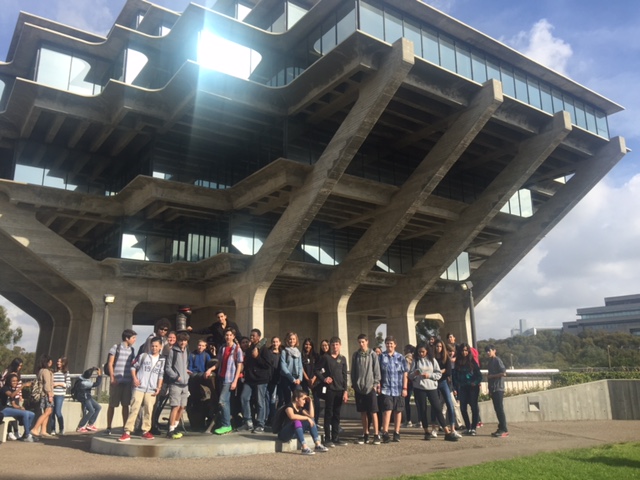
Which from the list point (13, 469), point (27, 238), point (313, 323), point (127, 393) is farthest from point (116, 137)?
point (13, 469)

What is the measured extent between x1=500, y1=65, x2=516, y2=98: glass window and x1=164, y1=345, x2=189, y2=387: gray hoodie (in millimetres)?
20534

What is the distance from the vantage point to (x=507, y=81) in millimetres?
24844

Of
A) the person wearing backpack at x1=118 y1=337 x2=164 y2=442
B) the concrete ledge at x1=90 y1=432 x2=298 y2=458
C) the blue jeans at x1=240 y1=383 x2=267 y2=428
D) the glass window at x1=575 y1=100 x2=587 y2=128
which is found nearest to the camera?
the concrete ledge at x1=90 y1=432 x2=298 y2=458

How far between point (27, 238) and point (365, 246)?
1566cm

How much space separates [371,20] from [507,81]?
8242 millimetres

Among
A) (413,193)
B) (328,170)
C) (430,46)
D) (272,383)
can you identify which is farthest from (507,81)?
(272,383)

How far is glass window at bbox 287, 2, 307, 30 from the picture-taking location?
24359 millimetres

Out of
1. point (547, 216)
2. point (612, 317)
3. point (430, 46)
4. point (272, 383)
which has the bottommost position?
point (272, 383)

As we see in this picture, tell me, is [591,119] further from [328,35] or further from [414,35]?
[328,35]

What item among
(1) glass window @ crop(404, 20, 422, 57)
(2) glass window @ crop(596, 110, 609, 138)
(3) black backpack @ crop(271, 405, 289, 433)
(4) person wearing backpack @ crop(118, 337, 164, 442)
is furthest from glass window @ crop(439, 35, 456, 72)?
(4) person wearing backpack @ crop(118, 337, 164, 442)

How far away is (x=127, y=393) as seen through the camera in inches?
383

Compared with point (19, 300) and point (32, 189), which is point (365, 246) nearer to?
point (32, 189)

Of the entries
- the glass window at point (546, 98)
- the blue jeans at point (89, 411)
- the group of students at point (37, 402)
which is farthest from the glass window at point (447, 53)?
the group of students at point (37, 402)

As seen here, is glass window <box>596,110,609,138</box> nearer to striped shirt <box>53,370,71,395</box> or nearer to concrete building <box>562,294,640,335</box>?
striped shirt <box>53,370,71,395</box>
